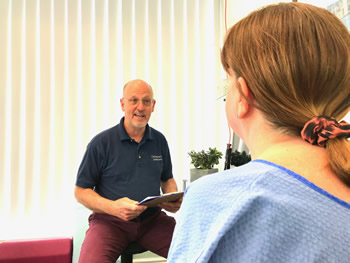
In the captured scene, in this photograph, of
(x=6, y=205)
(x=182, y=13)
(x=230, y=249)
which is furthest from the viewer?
(x=182, y=13)

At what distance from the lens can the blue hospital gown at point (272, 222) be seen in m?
0.44

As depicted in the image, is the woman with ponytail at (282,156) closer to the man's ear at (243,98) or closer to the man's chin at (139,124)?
the man's ear at (243,98)

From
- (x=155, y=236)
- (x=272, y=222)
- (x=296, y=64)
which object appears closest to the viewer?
(x=272, y=222)

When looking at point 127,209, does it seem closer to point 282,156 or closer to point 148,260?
point 282,156

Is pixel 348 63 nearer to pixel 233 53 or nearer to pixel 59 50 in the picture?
pixel 233 53

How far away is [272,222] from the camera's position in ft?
1.45

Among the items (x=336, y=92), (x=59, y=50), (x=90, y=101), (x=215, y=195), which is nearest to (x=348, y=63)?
(x=336, y=92)

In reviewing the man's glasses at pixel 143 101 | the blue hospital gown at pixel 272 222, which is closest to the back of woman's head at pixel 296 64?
the blue hospital gown at pixel 272 222

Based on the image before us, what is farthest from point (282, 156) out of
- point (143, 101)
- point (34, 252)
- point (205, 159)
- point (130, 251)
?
point (34, 252)

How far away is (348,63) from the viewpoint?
571 millimetres

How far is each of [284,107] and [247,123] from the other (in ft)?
0.37

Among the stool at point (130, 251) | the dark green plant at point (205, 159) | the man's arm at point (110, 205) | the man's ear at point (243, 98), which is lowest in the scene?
the stool at point (130, 251)

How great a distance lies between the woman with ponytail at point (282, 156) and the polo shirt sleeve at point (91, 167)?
55.8 inches

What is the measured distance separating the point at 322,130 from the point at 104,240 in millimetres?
1451
